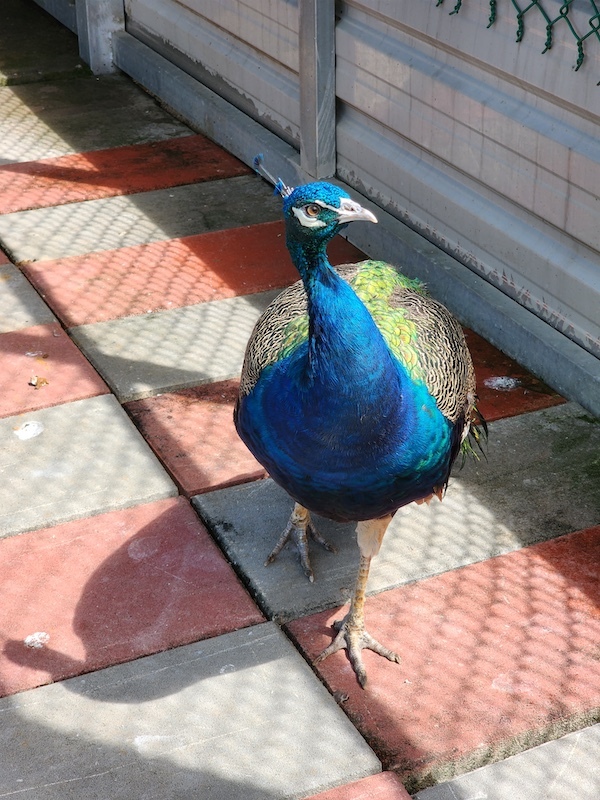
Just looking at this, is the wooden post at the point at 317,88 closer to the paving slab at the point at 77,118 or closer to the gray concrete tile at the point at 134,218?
the gray concrete tile at the point at 134,218

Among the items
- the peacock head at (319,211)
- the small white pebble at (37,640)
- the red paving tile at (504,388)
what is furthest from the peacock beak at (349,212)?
the red paving tile at (504,388)

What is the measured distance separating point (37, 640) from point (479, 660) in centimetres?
130

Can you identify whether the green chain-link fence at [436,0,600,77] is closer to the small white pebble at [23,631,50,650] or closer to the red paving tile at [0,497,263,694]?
the red paving tile at [0,497,263,694]

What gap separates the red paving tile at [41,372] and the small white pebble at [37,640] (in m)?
1.27

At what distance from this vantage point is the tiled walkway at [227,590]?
2.90m

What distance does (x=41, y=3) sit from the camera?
967cm

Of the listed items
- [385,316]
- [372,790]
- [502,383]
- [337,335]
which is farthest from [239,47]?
[372,790]

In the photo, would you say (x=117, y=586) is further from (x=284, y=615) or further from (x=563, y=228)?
(x=563, y=228)

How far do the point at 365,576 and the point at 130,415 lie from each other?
146 centimetres

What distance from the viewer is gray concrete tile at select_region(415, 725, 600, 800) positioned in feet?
9.21

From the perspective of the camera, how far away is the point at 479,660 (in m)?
3.23

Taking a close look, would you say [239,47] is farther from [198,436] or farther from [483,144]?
[198,436]

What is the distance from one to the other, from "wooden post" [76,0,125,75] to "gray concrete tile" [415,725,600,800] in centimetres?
648

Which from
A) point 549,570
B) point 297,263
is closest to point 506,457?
point 549,570
